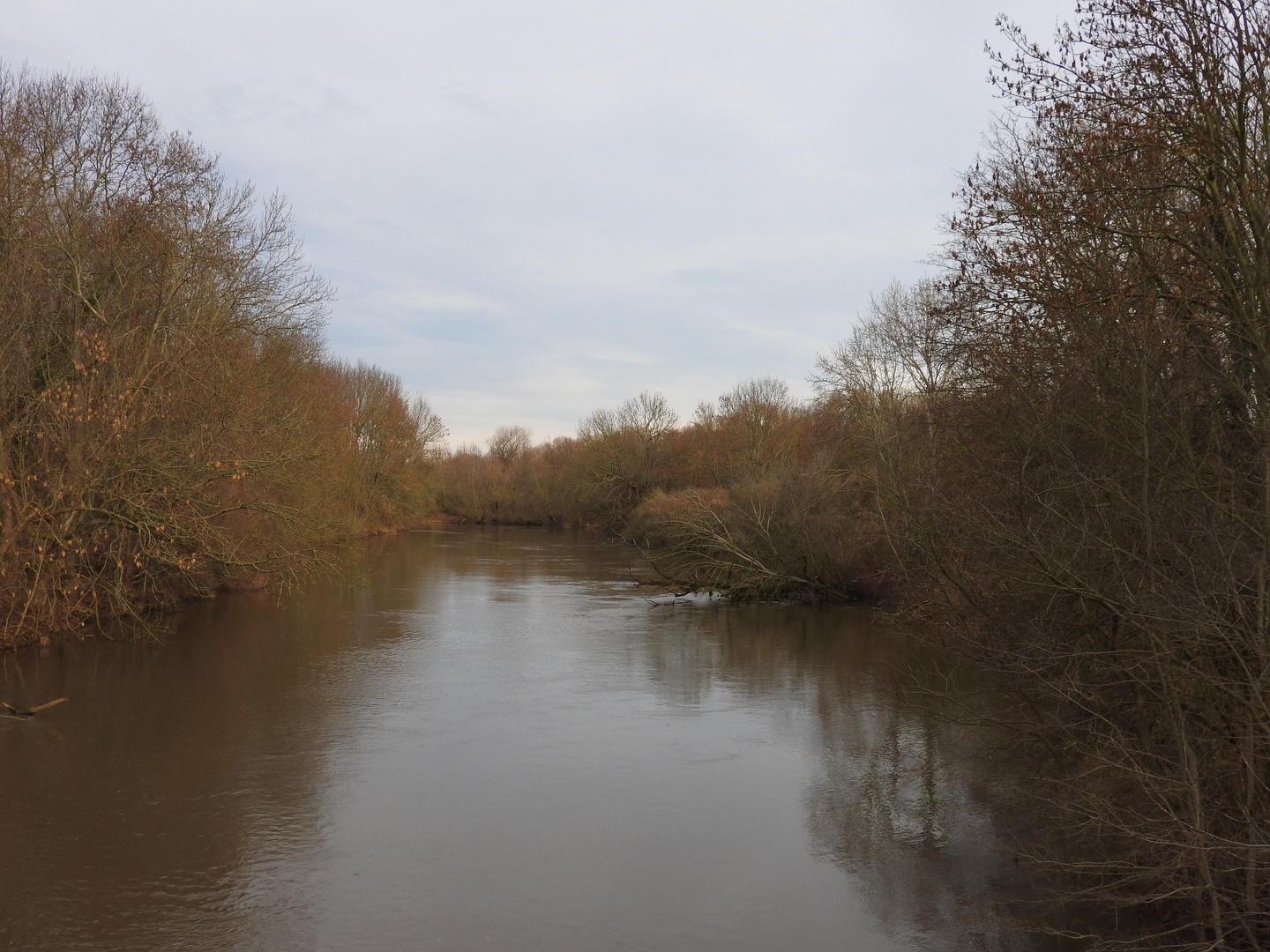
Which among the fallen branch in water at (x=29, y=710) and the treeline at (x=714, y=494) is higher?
the treeline at (x=714, y=494)

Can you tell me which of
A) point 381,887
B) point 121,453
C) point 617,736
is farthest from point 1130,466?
point 121,453

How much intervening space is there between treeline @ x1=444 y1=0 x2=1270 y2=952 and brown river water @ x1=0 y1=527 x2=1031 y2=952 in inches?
52.4

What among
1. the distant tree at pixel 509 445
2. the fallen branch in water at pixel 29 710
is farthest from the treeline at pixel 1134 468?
the distant tree at pixel 509 445

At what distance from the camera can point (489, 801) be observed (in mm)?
9508

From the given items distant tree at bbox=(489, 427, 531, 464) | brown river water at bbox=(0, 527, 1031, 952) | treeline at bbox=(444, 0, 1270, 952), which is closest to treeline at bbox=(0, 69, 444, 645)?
brown river water at bbox=(0, 527, 1031, 952)

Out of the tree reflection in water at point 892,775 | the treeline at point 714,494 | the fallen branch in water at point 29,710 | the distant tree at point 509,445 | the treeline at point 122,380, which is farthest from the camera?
the distant tree at point 509,445

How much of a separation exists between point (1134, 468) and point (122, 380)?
1494 cm

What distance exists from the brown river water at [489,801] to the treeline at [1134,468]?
133cm

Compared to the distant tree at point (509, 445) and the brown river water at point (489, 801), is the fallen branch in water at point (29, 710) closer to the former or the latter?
the brown river water at point (489, 801)

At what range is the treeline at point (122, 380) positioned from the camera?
614 inches

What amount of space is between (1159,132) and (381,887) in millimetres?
8101

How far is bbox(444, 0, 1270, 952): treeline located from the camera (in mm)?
6047

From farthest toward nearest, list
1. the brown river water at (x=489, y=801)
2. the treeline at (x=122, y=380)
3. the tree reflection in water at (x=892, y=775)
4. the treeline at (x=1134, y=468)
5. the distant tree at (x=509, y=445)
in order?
the distant tree at (x=509, y=445), the treeline at (x=122, y=380), the tree reflection in water at (x=892, y=775), the brown river water at (x=489, y=801), the treeline at (x=1134, y=468)

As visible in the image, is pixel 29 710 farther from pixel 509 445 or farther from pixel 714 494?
pixel 509 445
